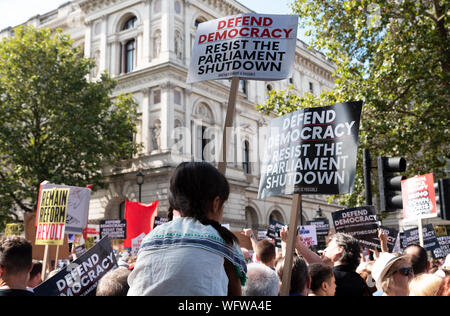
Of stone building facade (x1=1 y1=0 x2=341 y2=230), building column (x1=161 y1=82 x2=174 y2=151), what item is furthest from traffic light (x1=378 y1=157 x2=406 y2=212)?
building column (x1=161 y1=82 x2=174 y2=151)

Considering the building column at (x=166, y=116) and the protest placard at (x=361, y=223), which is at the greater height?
the building column at (x=166, y=116)

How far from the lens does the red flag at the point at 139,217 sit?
39.9ft

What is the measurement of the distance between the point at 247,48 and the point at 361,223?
3.95 meters

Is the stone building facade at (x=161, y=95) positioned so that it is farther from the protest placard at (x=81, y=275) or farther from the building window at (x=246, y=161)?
the protest placard at (x=81, y=275)

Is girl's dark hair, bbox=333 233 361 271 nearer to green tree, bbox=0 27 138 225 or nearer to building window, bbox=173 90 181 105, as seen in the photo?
green tree, bbox=0 27 138 225

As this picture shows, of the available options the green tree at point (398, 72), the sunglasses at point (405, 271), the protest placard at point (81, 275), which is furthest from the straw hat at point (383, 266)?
the green tree at point (398, 72)

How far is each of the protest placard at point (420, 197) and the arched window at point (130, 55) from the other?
2553 cm

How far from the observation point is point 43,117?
25.8 m

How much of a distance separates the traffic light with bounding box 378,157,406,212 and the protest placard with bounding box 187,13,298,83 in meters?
3.48

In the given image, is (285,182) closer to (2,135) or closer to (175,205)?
(175,205)

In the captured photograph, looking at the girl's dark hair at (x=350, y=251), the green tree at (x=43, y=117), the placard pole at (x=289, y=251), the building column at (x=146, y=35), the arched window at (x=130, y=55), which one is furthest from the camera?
the arched window at (x=130, y=55)

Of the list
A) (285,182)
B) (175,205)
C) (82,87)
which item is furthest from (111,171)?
(175,205)

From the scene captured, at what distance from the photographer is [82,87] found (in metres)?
25.7

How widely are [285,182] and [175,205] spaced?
2.53m
